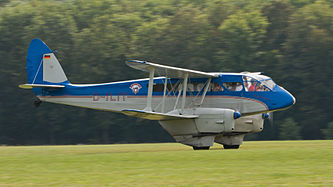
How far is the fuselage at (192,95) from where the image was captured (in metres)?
26.6

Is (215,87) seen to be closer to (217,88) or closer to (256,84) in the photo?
(217,88)

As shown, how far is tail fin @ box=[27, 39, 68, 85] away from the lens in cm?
3052

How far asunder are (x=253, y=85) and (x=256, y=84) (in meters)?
0.15

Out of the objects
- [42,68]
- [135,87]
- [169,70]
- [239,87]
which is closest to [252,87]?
[239,87]

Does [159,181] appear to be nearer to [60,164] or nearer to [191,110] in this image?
[60,164]

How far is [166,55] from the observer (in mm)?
63562

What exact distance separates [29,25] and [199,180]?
61.7 meters

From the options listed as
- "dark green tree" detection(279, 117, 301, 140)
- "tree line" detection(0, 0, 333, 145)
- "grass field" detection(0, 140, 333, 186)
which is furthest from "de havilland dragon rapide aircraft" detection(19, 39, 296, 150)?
"tree line" detection(0, 0, 333, 145)

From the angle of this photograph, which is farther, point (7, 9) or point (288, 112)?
point (7, 9)

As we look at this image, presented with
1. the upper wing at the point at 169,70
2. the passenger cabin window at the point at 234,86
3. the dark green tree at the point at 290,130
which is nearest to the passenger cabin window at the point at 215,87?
the passenger cabin window at the point at 234,86

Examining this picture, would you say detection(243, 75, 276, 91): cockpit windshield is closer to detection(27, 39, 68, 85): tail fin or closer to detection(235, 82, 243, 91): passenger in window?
detection(235, 82, 243, 91): passenger in window

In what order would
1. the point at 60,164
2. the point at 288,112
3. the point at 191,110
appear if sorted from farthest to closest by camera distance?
1. the point at 288,112
2. the point at 191,110
3. the point at 60,164

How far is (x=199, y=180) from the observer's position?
1366 centimetres

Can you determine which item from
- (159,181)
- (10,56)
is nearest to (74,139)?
(10,56)
